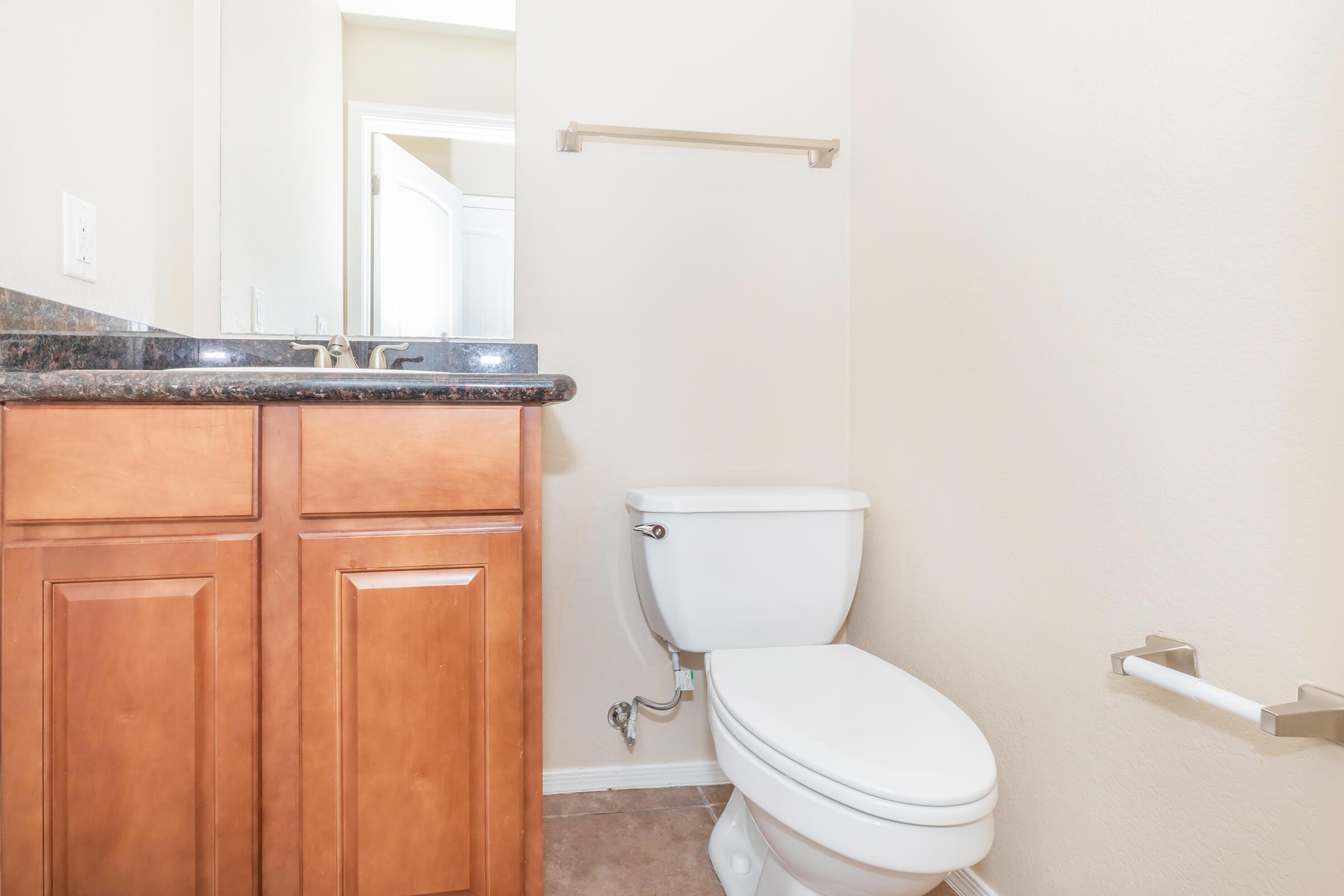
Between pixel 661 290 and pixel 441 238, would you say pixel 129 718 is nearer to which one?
pixel 441 238

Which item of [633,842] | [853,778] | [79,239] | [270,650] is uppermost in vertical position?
[79,239]

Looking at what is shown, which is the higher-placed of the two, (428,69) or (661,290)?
(428,69)

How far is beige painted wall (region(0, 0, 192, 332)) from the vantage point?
0.97m

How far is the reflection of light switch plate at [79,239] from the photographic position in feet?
3.46

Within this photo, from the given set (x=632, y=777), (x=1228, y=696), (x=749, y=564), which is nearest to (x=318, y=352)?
(x=749, y=564)

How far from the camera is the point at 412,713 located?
92 centimetres

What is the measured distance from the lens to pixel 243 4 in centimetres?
148

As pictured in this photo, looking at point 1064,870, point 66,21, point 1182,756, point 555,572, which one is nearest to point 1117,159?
point 1182,756

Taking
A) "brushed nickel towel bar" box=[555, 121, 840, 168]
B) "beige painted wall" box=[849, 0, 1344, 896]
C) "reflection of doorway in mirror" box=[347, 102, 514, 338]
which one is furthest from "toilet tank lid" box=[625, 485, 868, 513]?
"brushed nickel towel bar" box=[555, 121, 840, 168]

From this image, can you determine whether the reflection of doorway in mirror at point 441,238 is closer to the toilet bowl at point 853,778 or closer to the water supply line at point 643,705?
the water supply line at point 643,705

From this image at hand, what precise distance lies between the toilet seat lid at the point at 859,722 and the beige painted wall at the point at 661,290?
0.47 m

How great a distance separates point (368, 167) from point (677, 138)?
676mm

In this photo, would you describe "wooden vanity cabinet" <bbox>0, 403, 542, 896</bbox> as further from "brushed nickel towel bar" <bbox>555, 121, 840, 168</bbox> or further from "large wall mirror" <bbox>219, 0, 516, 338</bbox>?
"brushed nickel towel bar" <bbox>555, 121, 840, 168</bbox>

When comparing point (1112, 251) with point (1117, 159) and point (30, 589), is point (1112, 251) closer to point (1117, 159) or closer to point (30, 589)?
point (1117, 159)
